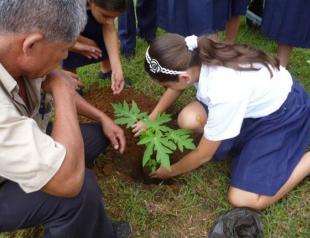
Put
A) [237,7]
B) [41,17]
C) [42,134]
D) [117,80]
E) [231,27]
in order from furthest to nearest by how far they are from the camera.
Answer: [231,27], [237,7], [117,80], [42,134], [41,17]

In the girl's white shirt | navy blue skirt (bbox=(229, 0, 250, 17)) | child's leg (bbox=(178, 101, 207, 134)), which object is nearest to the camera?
the girl's white shirt

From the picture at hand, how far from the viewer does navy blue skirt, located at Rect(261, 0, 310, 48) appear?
2832 millimetres

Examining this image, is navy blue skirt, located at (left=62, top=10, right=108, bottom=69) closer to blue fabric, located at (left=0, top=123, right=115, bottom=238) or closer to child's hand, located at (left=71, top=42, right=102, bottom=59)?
child's hand, located at (left=71, top=42, right=102, bottom=59)

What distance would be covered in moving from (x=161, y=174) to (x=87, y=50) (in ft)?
3.55

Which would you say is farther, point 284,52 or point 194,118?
point 284,52

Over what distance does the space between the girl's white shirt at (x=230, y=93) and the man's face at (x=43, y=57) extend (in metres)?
0.84

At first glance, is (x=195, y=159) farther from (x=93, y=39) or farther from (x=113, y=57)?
(x=93, y=39)

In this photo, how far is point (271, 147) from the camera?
2.24 meters

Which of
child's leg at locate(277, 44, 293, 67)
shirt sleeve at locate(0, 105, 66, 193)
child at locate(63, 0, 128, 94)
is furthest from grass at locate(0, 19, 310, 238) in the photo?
child's leg at locate(277, 44, 293, 67)

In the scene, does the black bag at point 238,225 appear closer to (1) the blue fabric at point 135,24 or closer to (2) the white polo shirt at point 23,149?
(2) the white polo shirt at point 23,149

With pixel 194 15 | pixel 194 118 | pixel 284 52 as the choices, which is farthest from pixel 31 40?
pixel 284 52

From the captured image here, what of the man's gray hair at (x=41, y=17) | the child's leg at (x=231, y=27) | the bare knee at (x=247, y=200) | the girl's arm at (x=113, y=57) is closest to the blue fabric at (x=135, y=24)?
the girl's arm at (x=113, y=57)

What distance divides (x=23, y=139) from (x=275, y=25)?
2.28m

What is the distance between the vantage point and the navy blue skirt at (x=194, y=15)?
9.34ft
